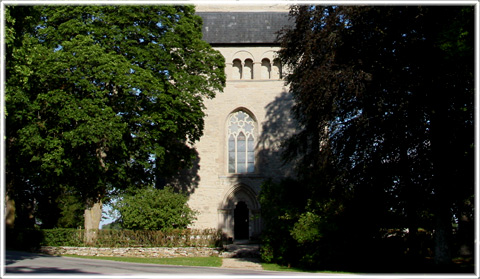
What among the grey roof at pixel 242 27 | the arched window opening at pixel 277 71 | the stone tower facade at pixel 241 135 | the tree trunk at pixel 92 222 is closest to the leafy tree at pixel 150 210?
the tree trunk at pixel 92 222

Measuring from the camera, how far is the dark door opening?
1191 inches

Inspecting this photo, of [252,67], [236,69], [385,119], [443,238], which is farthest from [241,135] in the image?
[443,238]

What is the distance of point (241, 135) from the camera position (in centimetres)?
3028

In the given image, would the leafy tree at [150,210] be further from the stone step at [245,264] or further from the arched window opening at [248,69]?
the arched window opening at [248,69]

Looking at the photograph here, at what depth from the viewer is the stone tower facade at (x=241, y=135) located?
96.2 feet

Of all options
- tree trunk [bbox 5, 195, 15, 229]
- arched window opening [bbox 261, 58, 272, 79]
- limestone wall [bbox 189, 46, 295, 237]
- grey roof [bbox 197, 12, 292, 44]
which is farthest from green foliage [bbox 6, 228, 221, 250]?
grey roof [bbox 197, 12, 292, 44]

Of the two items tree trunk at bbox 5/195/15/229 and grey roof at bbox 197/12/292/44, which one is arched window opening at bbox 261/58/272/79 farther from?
tree trunk at bbox 5/195/15/229

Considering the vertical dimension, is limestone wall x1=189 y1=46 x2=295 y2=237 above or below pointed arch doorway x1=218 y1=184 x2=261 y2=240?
above

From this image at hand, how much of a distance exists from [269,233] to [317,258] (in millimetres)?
3103

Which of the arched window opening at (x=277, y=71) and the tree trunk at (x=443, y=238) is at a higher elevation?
the arched window opening at (x=277, y=71)

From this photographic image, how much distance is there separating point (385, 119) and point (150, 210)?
12995 mm

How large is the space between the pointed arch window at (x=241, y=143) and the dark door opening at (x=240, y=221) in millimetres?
2329

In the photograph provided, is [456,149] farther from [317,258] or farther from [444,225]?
[317,258]

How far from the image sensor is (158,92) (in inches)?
900
